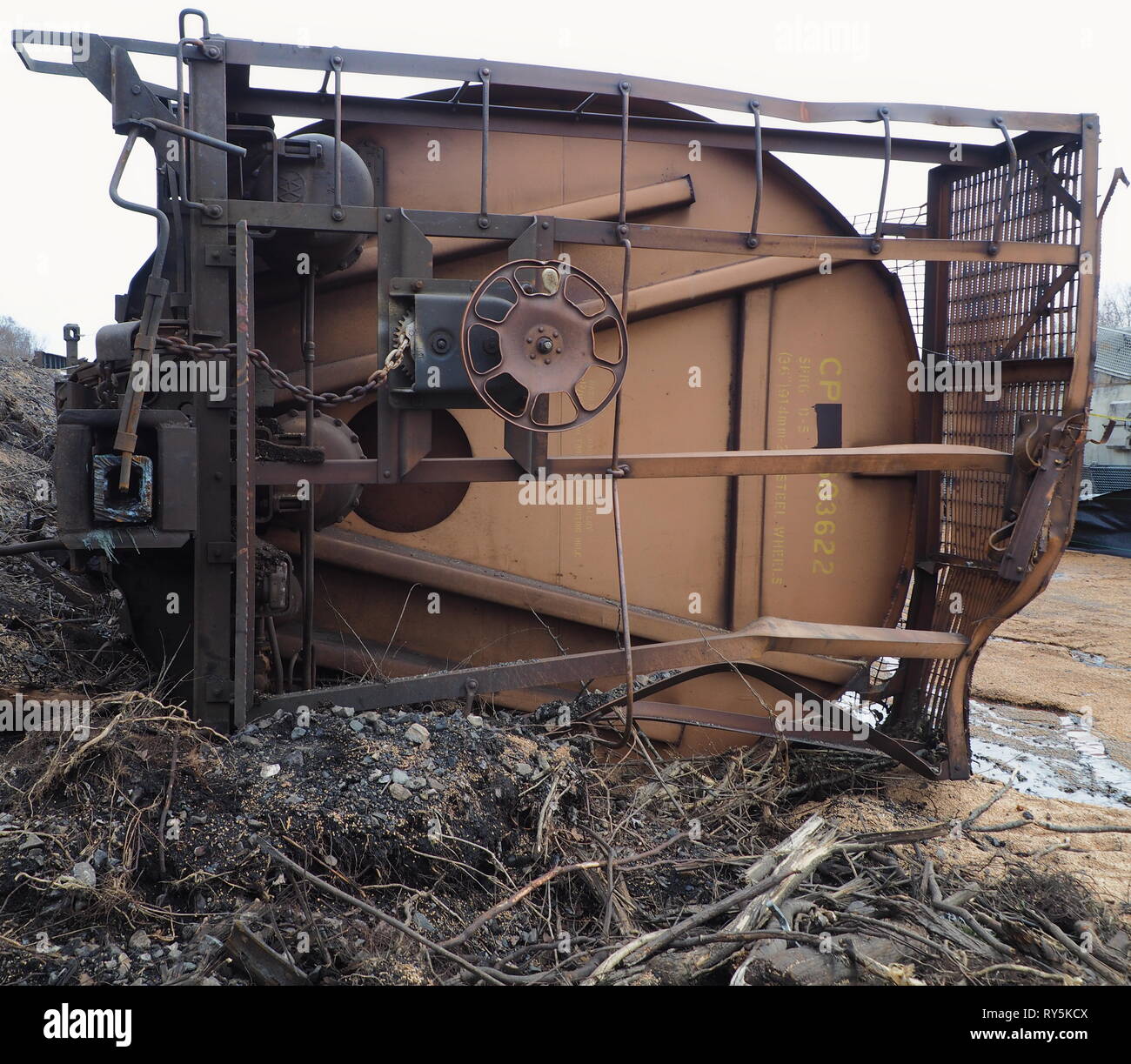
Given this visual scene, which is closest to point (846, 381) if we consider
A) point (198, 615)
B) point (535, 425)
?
point (535, 425)

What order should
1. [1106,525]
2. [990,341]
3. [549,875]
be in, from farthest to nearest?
[1106,525] < [990,341] < [549,875]

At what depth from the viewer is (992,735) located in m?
5.53

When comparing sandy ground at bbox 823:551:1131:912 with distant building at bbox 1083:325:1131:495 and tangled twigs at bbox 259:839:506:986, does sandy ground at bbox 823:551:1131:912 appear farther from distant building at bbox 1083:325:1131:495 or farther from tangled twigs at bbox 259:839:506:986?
distant building at bbox 1083:325:1131:495

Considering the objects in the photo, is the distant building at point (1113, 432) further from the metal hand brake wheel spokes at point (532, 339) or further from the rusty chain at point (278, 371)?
the rusty chain at point (278, 371)

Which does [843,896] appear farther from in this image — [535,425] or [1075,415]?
[1075,415]

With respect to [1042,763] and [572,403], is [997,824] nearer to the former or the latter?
[1042,763]

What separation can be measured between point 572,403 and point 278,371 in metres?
1.44

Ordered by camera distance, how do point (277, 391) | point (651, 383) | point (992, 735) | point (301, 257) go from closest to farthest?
point (301, 257) < point (277, 391) < point (651, 383) < point (992, 735)

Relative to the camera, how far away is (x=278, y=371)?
332 centimetres

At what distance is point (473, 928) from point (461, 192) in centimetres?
316

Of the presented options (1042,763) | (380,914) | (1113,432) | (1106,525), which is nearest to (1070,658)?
(1042,763)

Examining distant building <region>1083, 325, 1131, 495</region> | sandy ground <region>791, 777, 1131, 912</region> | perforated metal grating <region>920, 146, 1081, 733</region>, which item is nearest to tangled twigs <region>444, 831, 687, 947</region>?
sandy ground <region>791, 777, 1131, 912</region>

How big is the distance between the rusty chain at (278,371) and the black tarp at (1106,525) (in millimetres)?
13305

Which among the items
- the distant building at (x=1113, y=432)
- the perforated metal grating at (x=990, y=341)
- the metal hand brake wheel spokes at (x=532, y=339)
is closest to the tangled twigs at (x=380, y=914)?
the metal hand brake wheel spokes at (x=532, y=339)
